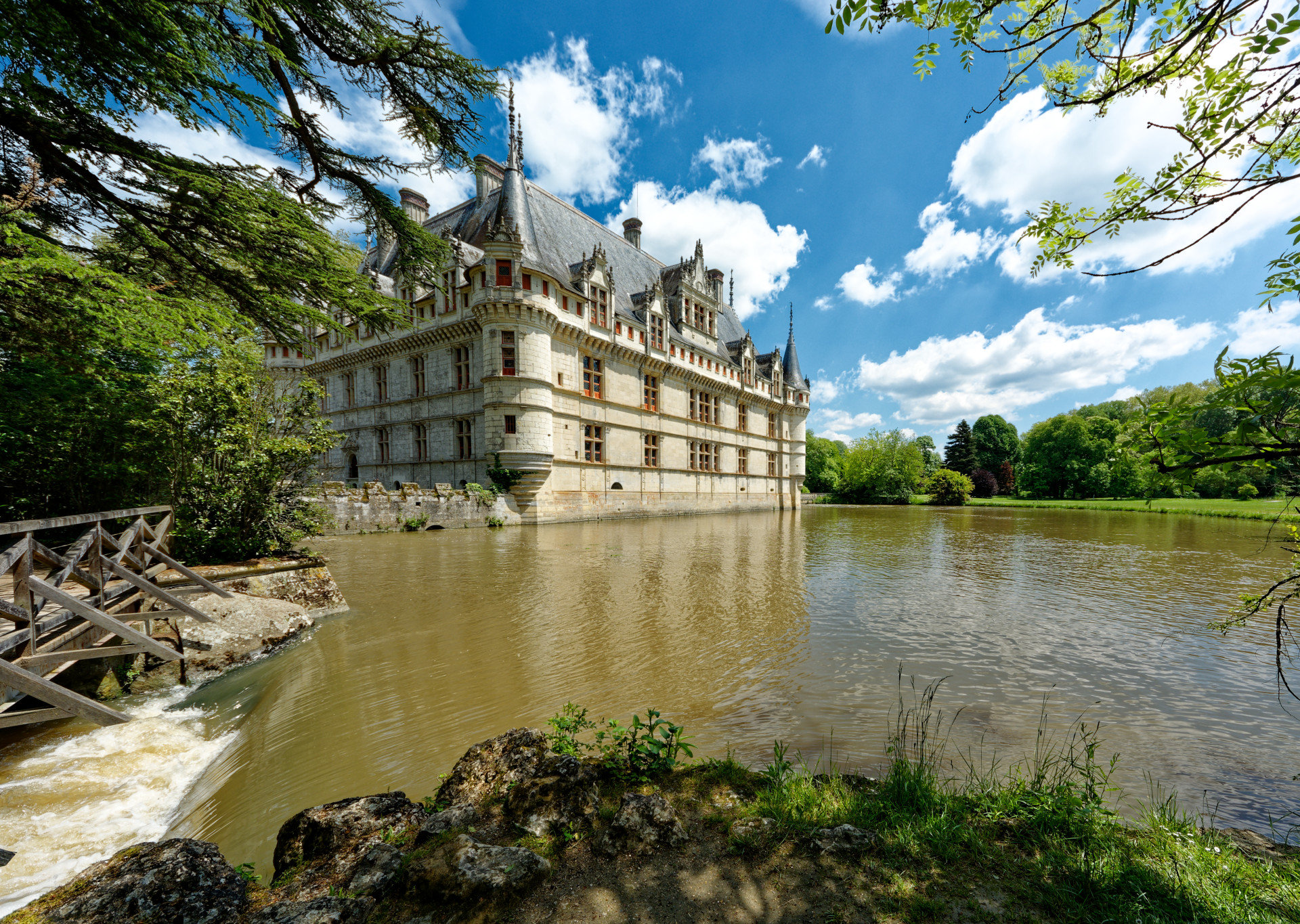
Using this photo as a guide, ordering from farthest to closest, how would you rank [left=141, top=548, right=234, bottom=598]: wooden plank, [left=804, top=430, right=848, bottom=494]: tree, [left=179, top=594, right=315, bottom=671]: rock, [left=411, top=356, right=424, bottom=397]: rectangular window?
[left=804, top=430, right=848, bottom=494]: tree, [left=411, top=356, right=424, bottom=397]: rectangular window, [left=141, top=548, right=234, bottom=598]: wooden plank, [left=179, top=594, right=315, bottom=671]: rock

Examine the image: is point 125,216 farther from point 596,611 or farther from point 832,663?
point 832,663

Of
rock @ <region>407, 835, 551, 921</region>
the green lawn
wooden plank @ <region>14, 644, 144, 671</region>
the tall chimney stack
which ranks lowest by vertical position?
the green lawn

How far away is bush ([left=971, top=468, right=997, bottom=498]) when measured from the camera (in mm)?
61531

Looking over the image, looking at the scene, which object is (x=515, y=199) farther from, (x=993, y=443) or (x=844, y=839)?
(x=993, y=443)

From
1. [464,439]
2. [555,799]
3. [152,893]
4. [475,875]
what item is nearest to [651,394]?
[464,439]

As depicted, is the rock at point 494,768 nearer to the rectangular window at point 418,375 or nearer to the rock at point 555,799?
Result: the rock at point 555,799

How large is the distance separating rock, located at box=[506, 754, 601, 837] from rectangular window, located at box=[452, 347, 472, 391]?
24.1 metres

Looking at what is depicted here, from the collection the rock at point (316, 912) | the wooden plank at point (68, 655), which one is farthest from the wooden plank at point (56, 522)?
the rock at point (316, 912)

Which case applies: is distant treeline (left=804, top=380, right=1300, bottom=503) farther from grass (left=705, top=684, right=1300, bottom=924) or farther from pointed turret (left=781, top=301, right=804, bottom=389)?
grass (left=705, top=684, right=1300, bottom=924)

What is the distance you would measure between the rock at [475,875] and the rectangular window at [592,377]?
25.0 m

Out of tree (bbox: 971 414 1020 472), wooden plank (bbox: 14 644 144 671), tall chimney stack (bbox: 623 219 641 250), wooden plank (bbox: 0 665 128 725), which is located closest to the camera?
wooden plank (bbox: 0 665 128 725)

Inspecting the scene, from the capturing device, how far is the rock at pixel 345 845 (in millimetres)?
A: 2096

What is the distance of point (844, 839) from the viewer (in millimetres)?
2422

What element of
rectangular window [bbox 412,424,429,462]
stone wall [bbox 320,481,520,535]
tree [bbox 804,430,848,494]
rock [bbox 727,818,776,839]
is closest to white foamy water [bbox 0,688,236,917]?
rock [bbox 727,818,776,839]
